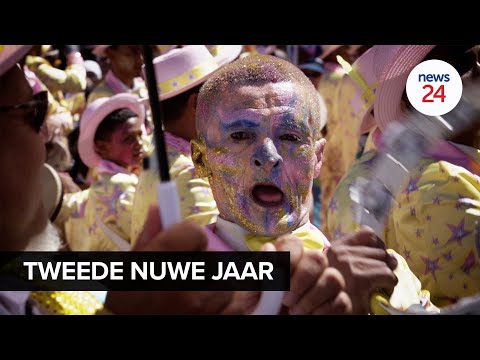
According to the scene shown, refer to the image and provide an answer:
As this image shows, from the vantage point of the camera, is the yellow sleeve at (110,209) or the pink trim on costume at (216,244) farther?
the yellow sleeve at (110,209)

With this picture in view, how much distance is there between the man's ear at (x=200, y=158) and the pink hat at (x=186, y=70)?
60 cm

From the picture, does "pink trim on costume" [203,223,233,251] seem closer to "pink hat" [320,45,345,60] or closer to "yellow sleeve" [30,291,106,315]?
"yellow sleeve" [30,291,106,315]

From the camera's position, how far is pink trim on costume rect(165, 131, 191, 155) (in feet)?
10.6

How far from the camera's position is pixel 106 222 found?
3.83 m

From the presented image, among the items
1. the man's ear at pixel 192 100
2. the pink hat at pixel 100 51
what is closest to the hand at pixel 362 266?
the man's ear at pixel 192 100

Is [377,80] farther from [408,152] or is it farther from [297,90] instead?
[297,90]

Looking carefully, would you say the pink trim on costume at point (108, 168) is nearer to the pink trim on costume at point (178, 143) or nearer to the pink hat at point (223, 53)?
the pink trim on costume at point (178, 143)

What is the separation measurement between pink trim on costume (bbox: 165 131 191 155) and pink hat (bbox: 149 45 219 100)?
0.15 m

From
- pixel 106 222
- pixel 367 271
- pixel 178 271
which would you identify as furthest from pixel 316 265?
pixel 106 222

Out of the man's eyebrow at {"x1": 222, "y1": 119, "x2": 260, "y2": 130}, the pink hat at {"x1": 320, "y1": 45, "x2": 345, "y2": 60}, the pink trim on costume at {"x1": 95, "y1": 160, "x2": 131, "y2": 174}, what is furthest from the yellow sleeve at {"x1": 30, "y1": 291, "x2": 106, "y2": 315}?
the pink hat at {"x1": 320, "y1": 45, "x2": 345, "y2": 60}

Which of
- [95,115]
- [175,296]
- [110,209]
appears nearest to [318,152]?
[175,296]

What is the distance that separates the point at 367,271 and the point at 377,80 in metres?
1.03

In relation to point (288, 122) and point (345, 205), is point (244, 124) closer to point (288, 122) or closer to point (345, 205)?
point (288, 122)

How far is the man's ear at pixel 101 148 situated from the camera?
13.5ft
